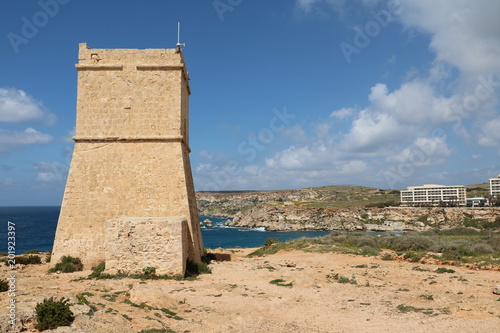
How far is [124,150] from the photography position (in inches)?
626

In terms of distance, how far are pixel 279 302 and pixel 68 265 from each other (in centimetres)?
932

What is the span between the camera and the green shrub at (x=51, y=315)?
6.08m

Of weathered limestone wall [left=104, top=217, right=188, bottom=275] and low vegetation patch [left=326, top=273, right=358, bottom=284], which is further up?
weathered limestone wall [left=104, top=217, right=188, bottom=275]

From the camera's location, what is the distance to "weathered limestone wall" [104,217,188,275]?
42.1ft

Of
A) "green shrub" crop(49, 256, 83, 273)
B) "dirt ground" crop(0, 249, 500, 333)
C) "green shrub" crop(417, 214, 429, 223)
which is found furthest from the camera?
"green shrub" crop(417, 214, 429, 223)

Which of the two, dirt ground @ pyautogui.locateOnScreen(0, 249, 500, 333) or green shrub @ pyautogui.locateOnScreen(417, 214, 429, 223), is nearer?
dirt ground @ pyautogui.locateOnScreen(0, 249, 500, 333)

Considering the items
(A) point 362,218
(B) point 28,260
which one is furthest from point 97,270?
(A) point 362,218

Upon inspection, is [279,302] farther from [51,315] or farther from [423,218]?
[423,218]

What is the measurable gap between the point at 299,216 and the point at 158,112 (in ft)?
202

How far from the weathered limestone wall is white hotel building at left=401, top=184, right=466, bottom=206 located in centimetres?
9707

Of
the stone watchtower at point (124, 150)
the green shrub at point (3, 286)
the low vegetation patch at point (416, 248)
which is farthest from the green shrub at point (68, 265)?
the low vegetation patch at point (416, 248)

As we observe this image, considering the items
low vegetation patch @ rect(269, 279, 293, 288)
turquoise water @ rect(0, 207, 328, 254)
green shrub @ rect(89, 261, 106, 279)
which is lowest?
turquoise water @ rect(0, 207, 328, 254)

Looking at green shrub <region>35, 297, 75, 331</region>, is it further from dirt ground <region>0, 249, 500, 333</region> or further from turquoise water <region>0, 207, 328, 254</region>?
turquoise water <region>0, 207, 328, 254</region>

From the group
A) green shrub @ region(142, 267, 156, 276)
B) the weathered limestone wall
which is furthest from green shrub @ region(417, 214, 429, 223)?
green shrub @ region(142, 267, 156, 276)
